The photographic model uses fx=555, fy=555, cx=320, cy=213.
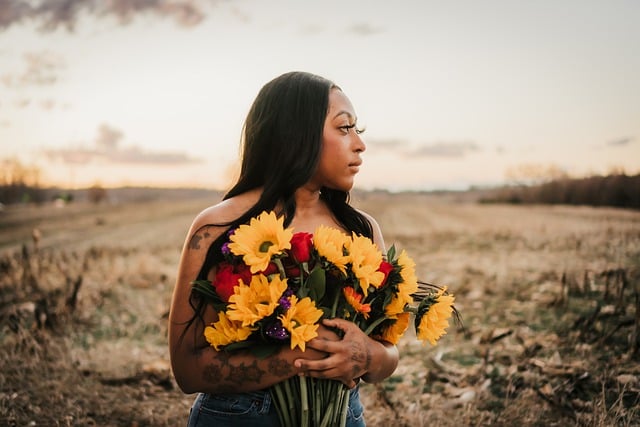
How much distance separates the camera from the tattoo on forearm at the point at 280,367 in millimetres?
2002

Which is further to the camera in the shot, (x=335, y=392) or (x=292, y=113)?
(x=292, y=113)

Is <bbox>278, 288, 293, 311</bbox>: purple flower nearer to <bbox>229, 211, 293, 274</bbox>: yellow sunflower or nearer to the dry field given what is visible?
<bbox>229, 211, 293, 274</bbox>: yellow sunflower

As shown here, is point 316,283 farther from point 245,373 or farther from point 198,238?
point 198,238

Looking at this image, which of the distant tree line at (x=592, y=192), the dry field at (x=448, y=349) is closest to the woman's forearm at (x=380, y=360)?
the dry field at (x=448, y=349)

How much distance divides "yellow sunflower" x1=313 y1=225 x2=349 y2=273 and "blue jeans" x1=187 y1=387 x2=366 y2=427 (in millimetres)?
611

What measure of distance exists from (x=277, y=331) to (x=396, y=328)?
0.60 m

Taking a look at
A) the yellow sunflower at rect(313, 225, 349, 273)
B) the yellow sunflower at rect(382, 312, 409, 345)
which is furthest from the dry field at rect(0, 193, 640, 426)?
the yellow sunflower at rect(313, 225, 349, 273)

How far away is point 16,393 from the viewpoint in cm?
444

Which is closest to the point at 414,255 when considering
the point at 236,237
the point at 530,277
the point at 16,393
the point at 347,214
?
the point at 530,277

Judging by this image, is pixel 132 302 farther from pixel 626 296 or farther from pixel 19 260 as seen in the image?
pixel 626 296

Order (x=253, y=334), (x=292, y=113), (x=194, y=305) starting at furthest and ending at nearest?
(x=292, y=113), (x=194, y=305), (x=253, y=334)

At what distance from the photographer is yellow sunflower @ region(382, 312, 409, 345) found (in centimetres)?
228

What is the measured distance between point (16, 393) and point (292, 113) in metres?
3.62

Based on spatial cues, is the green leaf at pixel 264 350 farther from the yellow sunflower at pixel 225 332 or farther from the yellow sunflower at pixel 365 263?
the yellow sunflower at pixel 365 263
